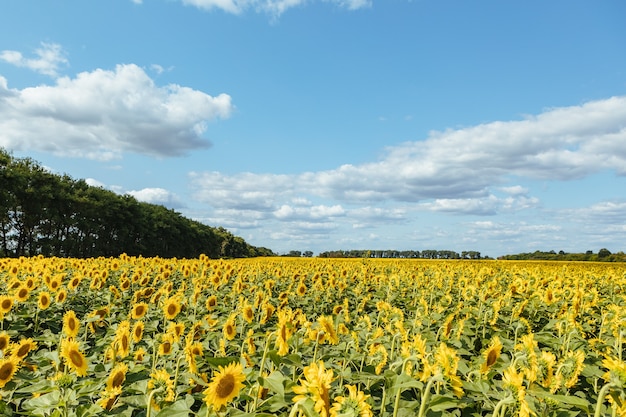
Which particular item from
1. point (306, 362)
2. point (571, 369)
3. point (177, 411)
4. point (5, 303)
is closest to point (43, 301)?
point (5, 303)

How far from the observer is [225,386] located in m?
2.09

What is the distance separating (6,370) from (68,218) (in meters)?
48.9

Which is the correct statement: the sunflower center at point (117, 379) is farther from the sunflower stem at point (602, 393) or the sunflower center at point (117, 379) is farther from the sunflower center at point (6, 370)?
the sunflower stem at point (602, 393)

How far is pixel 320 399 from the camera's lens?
5.55 ft

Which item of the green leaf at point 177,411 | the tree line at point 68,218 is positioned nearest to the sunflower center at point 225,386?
the green leaf at point 177,411

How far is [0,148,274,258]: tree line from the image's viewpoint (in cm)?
4066

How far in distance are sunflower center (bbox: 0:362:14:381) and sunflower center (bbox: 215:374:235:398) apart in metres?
2.05

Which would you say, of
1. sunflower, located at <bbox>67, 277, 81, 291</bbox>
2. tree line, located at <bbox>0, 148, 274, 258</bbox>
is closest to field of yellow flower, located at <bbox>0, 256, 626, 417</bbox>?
sunflower, located at <bbox>67, 277, 81, 291</bbox>

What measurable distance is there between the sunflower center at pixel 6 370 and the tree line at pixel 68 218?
41.7 meters

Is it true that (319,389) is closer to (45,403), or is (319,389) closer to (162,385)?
(162,385)

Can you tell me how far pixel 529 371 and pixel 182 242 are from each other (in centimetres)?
7437

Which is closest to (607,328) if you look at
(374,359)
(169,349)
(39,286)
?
(374,359)

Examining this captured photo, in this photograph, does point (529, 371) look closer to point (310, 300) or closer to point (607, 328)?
point (607, 328)

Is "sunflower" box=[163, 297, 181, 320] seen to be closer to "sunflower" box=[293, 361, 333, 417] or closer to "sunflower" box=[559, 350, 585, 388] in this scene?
"sunflower" box=[293, 361, 333, 417]
